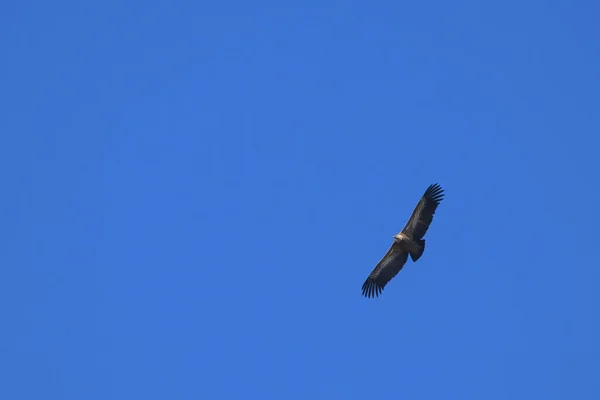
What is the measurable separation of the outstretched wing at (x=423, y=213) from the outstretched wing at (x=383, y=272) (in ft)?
4.50

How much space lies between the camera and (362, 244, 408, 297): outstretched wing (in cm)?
4772

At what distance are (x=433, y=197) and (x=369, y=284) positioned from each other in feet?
15.1

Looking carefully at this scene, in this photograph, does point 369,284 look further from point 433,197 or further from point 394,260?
point 433,197

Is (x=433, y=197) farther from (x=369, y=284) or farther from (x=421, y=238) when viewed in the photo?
(x=369, y=284)

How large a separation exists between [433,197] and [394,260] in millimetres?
3229

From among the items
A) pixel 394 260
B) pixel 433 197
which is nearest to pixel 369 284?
pixel 394 260

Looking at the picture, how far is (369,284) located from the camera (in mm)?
48281

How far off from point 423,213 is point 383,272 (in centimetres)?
328

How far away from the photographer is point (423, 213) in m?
46.3

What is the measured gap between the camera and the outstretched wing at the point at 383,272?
47.7 meters

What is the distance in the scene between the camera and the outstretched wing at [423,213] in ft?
151

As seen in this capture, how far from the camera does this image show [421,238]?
4669cm

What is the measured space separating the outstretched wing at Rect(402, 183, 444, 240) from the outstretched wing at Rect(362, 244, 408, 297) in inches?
54.0

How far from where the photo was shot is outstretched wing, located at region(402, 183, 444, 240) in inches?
1817
